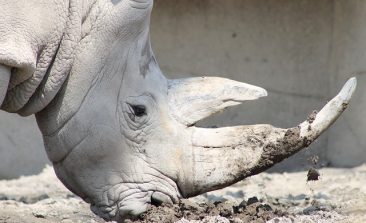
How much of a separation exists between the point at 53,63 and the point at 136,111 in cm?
34

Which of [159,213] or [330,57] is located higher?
[330,57]

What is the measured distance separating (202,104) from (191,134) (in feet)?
0.37

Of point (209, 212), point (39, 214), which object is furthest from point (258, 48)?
point (209, 212)

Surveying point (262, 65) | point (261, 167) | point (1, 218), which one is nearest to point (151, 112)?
point (261, 167)

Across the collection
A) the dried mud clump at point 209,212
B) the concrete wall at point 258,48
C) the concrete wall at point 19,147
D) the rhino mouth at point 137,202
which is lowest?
the dried mud clump at point 209,212

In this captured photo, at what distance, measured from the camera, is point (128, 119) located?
3.51m

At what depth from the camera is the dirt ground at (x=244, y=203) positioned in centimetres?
354

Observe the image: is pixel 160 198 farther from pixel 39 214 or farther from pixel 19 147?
pixel 19 147

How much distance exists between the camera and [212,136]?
355 centimetres

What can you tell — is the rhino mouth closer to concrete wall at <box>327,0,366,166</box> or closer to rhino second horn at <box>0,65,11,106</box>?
rhino second horn at <box>0,65,11,106</box>

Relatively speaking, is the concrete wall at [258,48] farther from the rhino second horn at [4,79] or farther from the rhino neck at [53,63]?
the rhino second horn at [4,79]

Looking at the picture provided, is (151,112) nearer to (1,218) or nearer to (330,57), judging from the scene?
(1,218)

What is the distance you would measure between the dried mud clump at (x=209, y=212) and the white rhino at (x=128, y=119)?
0.04 metres

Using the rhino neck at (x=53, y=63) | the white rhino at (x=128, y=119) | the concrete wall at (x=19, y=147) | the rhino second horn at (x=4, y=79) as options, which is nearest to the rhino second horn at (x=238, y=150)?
the white rhino at (x=128, y=119)
